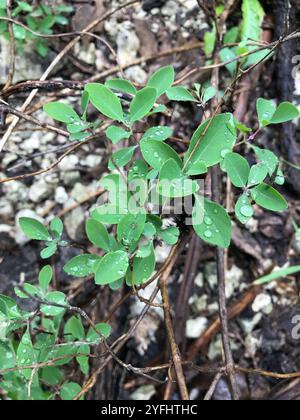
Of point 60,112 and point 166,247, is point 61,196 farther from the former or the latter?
point 60,112

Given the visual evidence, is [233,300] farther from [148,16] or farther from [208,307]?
[148,16]

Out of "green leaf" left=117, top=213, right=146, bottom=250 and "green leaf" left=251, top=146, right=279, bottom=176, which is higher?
"green leaf" left=251, top=146, right=279, bottom=176

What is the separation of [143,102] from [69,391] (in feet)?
2.54

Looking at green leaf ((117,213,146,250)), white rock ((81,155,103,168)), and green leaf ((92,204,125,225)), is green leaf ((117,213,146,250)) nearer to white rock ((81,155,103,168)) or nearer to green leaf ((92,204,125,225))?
green leaf ((92,204,125,225))

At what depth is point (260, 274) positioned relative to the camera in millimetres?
1589

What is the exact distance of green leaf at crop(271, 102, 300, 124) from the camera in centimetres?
103

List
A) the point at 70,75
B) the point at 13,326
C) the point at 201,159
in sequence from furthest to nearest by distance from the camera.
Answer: the point at 70,75 → the point at 13,326 → the point at 201,159

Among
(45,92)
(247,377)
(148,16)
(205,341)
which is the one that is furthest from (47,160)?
(247,377)

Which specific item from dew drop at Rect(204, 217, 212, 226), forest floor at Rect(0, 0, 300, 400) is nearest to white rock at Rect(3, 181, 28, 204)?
forest floor at Rect(0, 0, 300, 400)

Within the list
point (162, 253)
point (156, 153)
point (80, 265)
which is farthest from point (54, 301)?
point (162, 253)

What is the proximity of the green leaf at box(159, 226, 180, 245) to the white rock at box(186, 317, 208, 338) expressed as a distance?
63 cm

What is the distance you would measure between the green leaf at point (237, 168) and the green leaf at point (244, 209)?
37mm

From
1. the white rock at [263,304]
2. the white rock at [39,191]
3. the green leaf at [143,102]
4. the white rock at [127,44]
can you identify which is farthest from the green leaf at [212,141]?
the white rock at [127,44]

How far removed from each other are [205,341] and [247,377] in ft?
0.58
